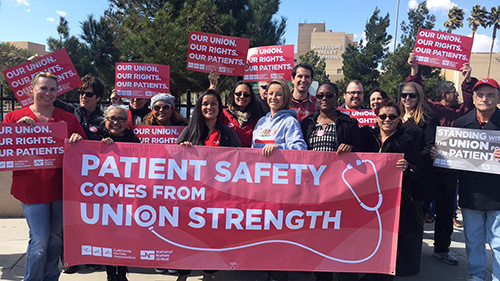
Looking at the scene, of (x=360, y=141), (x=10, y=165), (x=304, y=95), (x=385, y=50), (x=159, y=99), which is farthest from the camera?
(x=385, y=50)

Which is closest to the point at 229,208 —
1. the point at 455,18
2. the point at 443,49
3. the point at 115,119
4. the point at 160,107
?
the point at 115,119

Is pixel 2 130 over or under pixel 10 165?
over

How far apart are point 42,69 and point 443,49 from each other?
5.97 meters

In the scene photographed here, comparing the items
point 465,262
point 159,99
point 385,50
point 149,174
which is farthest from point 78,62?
point 385,50

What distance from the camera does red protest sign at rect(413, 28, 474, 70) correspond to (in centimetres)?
543

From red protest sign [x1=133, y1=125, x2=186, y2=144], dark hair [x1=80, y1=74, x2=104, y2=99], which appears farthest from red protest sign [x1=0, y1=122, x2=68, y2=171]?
red protest sign [x1=133, y1=125, x2=186, y2=144]

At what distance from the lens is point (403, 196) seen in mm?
3643

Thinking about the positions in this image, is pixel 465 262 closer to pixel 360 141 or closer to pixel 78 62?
pixel 360 141

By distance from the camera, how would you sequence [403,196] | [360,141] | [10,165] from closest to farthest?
[10,165] → [360,141] → [403,196]

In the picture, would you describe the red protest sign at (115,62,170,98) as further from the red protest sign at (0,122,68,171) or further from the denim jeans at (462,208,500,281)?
the denim jeans at (462,208,500,281)

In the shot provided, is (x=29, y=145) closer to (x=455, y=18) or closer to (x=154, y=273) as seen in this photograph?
(x=154, y=273)

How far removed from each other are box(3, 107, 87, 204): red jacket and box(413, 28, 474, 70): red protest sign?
514cm

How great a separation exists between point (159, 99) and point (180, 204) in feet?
5.19

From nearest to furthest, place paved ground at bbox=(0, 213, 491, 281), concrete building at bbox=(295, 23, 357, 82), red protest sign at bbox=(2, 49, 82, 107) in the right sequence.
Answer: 1. paved ground at bbox=(0, 213, 491, 281)
2. red protest sign at bbox=(2, 49, 82, 107)
3. concrete building at bbox=(295, 23, 357, 82)
